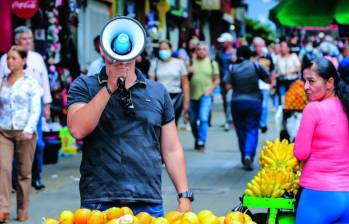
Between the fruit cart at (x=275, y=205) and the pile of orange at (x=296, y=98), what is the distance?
5.01m

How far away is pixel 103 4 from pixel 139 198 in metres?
16.6

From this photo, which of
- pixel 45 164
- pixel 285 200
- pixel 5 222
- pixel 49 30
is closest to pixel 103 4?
pixel 49 30

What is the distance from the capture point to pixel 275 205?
6.69 m

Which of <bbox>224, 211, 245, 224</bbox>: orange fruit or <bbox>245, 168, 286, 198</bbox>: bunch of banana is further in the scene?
<bbox>245, 168, 286, 198</bbox>: bunch of banana

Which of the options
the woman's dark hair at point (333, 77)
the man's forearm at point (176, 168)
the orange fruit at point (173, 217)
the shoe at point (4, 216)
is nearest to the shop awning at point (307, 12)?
the shoe at point (4, 216)

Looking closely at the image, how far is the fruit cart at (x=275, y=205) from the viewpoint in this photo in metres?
6.65

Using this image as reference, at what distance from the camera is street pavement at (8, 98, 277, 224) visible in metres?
10.3

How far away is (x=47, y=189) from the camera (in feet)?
38.6

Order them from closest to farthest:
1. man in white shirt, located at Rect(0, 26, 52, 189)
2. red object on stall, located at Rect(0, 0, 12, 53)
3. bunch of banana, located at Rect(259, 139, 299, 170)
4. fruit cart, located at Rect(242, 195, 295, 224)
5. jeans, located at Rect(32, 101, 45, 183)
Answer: fruit cart, located at Rect(242, 195, 295, 224)
bunch of banana, located at Rect(259, 139, 299, 170)
man in white shirt, located at Rect(0, 26, 52, 189)
jeans, located at Rect(32, 101, 45, 183)
red object on stall, located at Rect(0, 0, 12, 53)

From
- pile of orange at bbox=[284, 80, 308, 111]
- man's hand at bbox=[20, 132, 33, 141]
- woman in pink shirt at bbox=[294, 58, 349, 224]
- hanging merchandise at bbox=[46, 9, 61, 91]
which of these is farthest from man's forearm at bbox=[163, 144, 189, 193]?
hanging merchandise at bbox=[46, 9, 61, 91]

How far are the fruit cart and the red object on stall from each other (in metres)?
6.92

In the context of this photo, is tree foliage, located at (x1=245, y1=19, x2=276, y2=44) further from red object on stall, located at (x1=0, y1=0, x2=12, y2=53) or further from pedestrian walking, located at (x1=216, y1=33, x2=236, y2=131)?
red object on stall, located at (x1=0, y1=0, x2=12, y2=53)

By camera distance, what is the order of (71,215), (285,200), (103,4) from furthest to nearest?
(103,4)
(285,200)
(71,215)

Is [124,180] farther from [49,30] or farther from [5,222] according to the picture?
[49,30]
